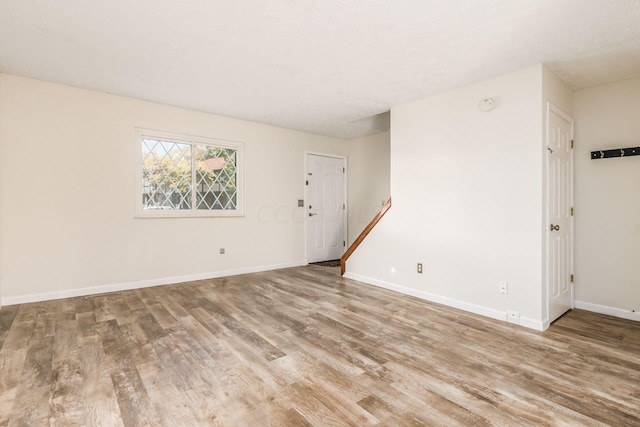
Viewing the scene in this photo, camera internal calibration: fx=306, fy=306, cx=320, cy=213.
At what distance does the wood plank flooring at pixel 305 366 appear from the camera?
1564mm

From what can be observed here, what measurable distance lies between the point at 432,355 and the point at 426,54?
2.41 meters

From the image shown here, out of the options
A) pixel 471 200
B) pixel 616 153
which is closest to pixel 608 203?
pixel 616 153

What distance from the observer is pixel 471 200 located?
10.5ft

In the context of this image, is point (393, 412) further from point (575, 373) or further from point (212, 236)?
point (212, 236)

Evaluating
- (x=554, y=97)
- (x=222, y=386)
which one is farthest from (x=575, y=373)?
(x=554, y=97)

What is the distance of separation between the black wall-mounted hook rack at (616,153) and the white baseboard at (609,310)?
4.98 feet

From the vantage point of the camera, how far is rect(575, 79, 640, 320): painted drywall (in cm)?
297

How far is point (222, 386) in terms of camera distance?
1.80 m

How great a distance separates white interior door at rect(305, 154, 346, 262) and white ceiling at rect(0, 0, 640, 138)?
2.26 m

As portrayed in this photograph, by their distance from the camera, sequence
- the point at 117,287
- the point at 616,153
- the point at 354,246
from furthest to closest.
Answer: the point at 354,246 < the point at 117,287 < the point at 616,153

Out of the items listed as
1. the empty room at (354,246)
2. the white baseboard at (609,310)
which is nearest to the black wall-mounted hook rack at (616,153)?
the empty room at (354,246)

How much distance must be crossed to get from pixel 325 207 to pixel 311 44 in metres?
3.68

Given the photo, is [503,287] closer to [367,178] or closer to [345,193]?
[367,178]

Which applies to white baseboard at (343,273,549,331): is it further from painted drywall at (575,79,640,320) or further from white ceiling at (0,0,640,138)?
white ceiling at (0,0,640,138)
